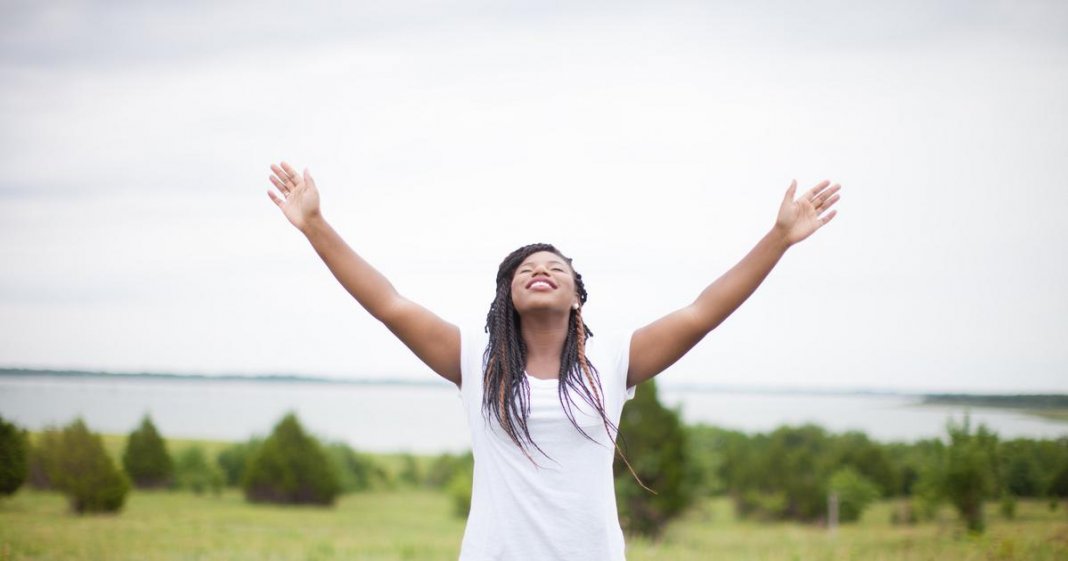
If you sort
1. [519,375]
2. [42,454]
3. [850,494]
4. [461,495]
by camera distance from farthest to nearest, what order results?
[850,494] < [461,495] < [42,454] < [519,375]

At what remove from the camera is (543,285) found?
9.23 feet

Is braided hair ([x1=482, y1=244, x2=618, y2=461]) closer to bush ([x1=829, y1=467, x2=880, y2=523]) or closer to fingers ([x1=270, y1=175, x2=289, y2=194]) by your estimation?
fingers ([x1=270, y1=175, x2=289, y2=194])

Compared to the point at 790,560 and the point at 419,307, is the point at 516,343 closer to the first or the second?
the point at 419,307

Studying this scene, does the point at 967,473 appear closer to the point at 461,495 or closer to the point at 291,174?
the point at 461,495

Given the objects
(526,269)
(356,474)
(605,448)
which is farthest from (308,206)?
(356,474)

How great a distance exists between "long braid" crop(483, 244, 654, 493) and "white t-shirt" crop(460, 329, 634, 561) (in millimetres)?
22

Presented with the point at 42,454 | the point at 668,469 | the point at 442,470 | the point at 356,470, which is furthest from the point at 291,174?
the point at 442,470

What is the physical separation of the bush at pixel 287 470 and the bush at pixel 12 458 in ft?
38.6

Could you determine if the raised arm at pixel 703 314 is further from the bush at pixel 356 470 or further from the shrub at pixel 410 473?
the shrub at pixel 410 473

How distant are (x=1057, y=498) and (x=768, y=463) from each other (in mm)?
17293

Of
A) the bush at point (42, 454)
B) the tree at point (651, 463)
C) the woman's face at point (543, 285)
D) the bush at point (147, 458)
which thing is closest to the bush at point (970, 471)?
the tree at point (651, 463)

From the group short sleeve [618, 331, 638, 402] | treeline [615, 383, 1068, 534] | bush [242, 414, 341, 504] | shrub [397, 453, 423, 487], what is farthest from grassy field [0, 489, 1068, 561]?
short sleeve [618, 331, 638, 402]

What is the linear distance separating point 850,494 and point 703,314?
1409 inches

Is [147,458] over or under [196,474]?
over
